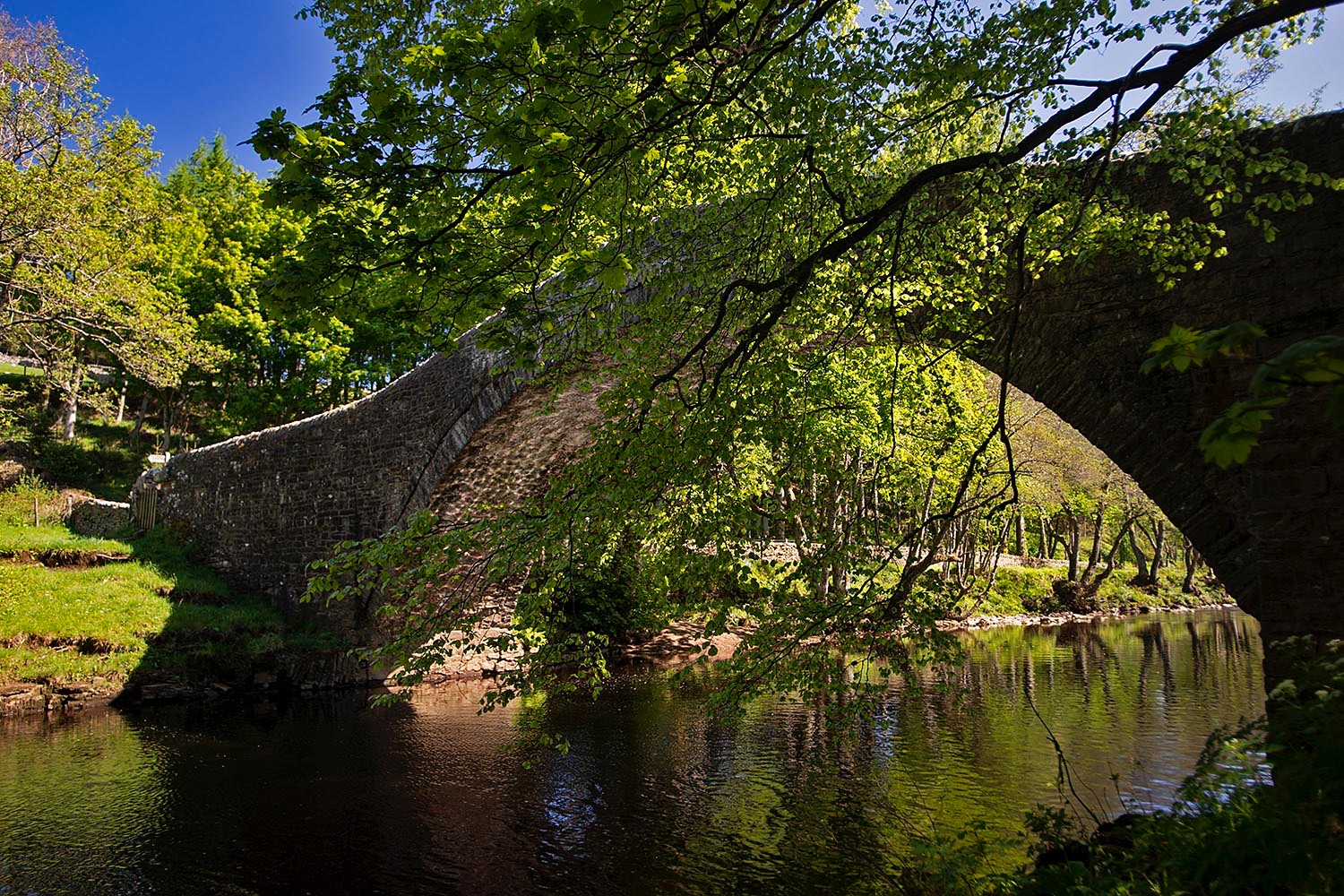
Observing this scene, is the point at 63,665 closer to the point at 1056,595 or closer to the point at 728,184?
the point at 728,184

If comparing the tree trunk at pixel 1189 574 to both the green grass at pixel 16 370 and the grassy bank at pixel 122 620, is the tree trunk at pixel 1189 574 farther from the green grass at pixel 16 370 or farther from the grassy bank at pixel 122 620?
the green grass at pixel 16 370

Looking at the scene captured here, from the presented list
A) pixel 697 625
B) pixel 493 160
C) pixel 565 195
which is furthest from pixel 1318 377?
pixel 697 625

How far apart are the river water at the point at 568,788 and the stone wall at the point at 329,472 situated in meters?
3.12

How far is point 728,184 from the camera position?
5.19m

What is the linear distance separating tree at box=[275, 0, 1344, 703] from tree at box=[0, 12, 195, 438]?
10072 millimetres

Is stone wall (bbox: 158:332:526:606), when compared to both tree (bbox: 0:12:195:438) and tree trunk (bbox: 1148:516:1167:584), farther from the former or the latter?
tree trunk (bbox: 1148:516:1167:584)

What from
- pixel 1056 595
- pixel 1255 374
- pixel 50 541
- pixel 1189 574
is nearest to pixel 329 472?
pixel 50 541

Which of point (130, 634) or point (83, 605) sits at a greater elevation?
point (83, 605)

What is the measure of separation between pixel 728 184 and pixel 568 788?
534 cm

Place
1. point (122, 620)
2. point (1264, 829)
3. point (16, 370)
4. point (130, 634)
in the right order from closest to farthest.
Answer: point (1264, 829) → point (130, 634) → point (122, 620) → point (16, 370)

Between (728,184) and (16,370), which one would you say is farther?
(16,370)

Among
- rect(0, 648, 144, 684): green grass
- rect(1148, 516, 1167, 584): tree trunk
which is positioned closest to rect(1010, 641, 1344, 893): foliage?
rect(0, 648, 144, 684): green grass

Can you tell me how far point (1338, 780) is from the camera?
2846 mm

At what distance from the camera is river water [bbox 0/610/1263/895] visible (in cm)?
548
